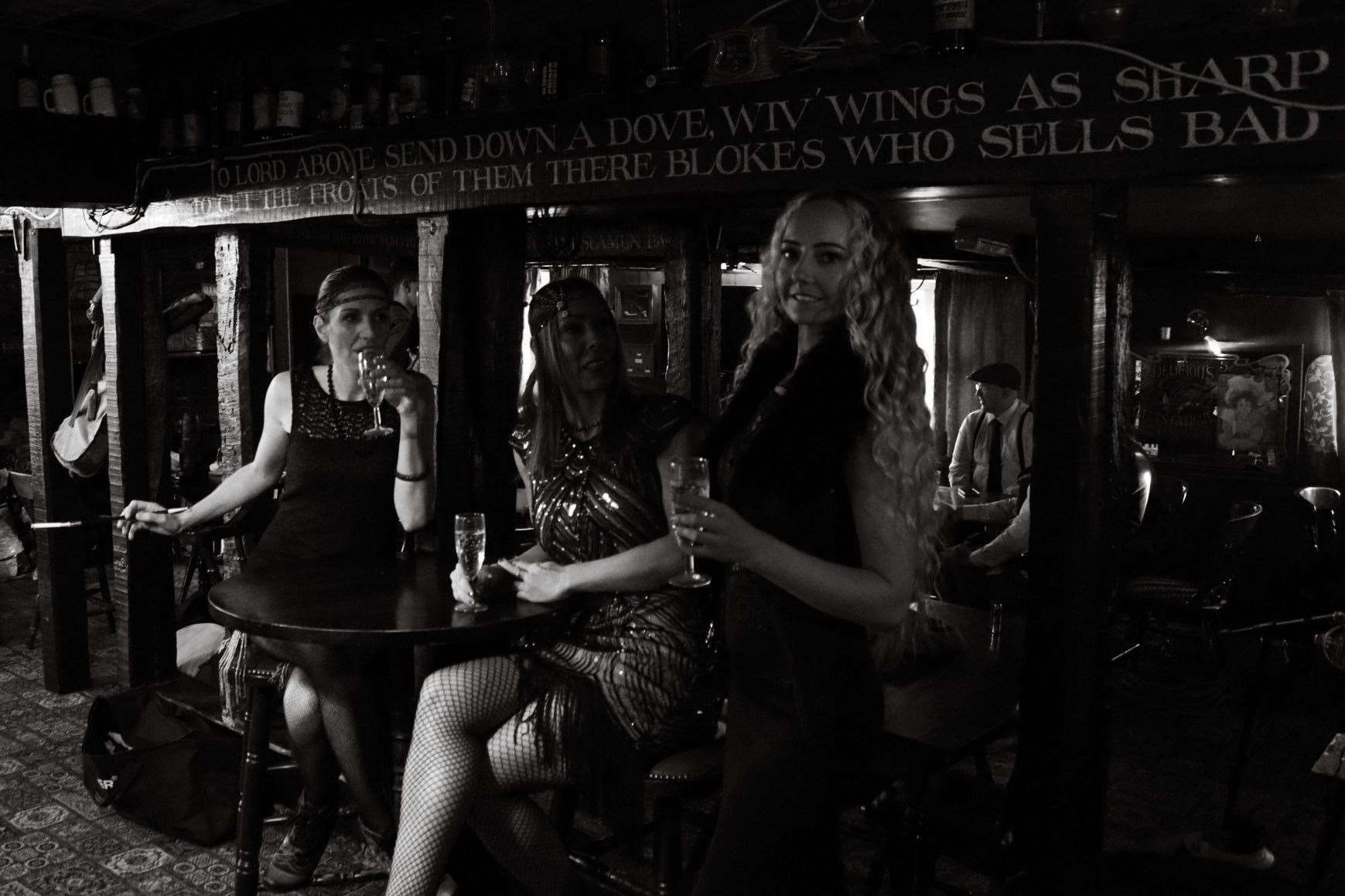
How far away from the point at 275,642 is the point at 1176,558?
6.49 meters

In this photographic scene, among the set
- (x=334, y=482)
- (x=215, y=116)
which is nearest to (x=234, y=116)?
(x=215, y=116)

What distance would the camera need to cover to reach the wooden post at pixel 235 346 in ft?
16.3

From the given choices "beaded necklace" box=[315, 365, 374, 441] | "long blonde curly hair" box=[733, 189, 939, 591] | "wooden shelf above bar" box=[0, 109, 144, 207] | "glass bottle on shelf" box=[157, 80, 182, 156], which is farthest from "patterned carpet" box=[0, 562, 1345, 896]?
"glass bottle on shelf" box=[157, 80, 182, 156]

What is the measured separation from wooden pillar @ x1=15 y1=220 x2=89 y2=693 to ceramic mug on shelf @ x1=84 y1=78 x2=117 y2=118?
68 centimetres

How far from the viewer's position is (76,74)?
17.4 feet

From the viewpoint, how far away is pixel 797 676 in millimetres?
2082

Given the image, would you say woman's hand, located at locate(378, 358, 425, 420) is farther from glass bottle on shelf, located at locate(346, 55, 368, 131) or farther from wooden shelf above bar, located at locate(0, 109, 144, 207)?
wooden shelf above bar, located at locate(0, 109, 144, 207)

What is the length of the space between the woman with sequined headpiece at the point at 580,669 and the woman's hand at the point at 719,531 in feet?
2.18

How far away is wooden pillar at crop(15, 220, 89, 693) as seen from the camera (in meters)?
5.51

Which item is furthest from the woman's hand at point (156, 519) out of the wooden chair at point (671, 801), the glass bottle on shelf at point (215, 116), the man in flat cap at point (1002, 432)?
the man in flat cap at point (1002, 432)

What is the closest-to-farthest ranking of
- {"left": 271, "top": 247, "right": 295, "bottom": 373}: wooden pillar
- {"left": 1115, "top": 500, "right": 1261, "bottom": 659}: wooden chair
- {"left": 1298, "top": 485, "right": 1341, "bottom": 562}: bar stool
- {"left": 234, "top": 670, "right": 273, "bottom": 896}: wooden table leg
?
1. {"left": 234, "top": 670, "right": 273, "bottom": 896}: wooden table leg
2. {"left": 1115, "top": 500, "right": 1261, "bottom": 659}: wooden chair
3. {"left": 1298, "top": 485, "right": 1341, "bottom": 562}: bar stool
4. {"left": 271, "top": 247, "right": 295, "bottom": 373}: wooden pillar

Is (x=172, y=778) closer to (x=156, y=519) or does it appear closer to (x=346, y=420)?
(x=156, y=519)

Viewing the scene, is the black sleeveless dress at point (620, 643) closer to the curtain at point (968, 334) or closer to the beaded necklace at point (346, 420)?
the beaded necklace at point (346, 420)

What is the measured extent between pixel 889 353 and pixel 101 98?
4399 millimetres
